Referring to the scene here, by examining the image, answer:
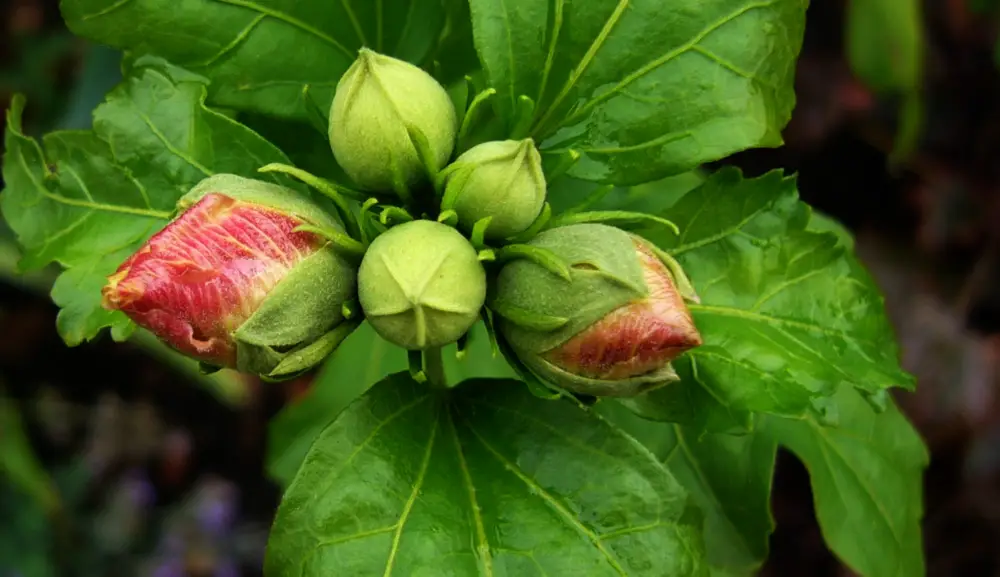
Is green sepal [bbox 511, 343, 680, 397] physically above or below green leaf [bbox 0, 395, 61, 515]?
above

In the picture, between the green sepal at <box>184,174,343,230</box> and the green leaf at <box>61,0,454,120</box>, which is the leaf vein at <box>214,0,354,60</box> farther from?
the green sepal at <box>184,174,343,230</box>

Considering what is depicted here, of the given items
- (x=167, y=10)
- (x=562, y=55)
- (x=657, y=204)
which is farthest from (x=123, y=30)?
(x=657, y=204)

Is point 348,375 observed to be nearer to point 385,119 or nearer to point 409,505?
point 409,505

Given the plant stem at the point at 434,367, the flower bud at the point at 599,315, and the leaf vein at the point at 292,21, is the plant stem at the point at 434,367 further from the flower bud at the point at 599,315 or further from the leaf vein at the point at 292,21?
the leaf vein at the point at 292,21

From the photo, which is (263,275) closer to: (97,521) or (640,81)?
(640,81)

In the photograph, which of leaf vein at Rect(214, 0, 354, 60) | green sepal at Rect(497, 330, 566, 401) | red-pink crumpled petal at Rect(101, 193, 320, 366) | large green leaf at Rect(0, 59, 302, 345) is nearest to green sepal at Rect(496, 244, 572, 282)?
green sepal at Rect(497, 330, 566, 401)

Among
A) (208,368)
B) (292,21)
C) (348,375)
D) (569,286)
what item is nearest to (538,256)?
(569,286)
